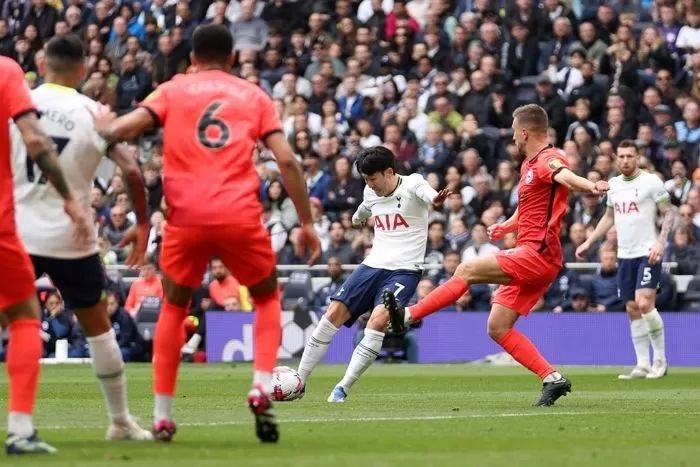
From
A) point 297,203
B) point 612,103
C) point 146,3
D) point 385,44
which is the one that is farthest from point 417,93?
point 297,203

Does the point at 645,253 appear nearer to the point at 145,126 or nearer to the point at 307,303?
the point at 307,303

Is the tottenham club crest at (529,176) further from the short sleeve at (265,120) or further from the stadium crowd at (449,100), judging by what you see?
the stadium crowd at (449,100)

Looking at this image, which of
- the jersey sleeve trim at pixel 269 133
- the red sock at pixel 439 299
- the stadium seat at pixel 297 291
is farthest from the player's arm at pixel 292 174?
the stadium seat at pixel 297 291

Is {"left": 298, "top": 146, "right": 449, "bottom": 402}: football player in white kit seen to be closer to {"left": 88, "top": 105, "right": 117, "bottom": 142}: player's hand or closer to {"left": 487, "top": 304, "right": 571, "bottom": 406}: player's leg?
{"left": 487, "top": 304, "right": 571, "bottom": 406}: player's leg

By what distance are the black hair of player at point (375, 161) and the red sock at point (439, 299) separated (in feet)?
4.35

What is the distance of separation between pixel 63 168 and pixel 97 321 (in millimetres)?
958

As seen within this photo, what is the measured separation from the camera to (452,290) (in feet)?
47.3

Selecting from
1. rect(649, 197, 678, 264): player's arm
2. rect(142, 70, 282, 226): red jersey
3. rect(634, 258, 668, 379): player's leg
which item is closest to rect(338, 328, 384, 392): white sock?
rect(142, 70, 282, 226): red jersey

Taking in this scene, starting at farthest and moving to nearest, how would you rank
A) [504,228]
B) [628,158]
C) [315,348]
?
[628,158], [504,228], [315,348]

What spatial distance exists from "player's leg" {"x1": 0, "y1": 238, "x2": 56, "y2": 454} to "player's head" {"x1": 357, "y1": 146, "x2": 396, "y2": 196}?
6.11 m

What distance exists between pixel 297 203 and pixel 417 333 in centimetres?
1625

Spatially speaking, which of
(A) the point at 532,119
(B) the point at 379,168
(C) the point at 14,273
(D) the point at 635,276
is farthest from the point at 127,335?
(C) the point at 14,273

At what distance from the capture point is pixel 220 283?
88.3 ft

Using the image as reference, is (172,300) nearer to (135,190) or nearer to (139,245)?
(139,245)
